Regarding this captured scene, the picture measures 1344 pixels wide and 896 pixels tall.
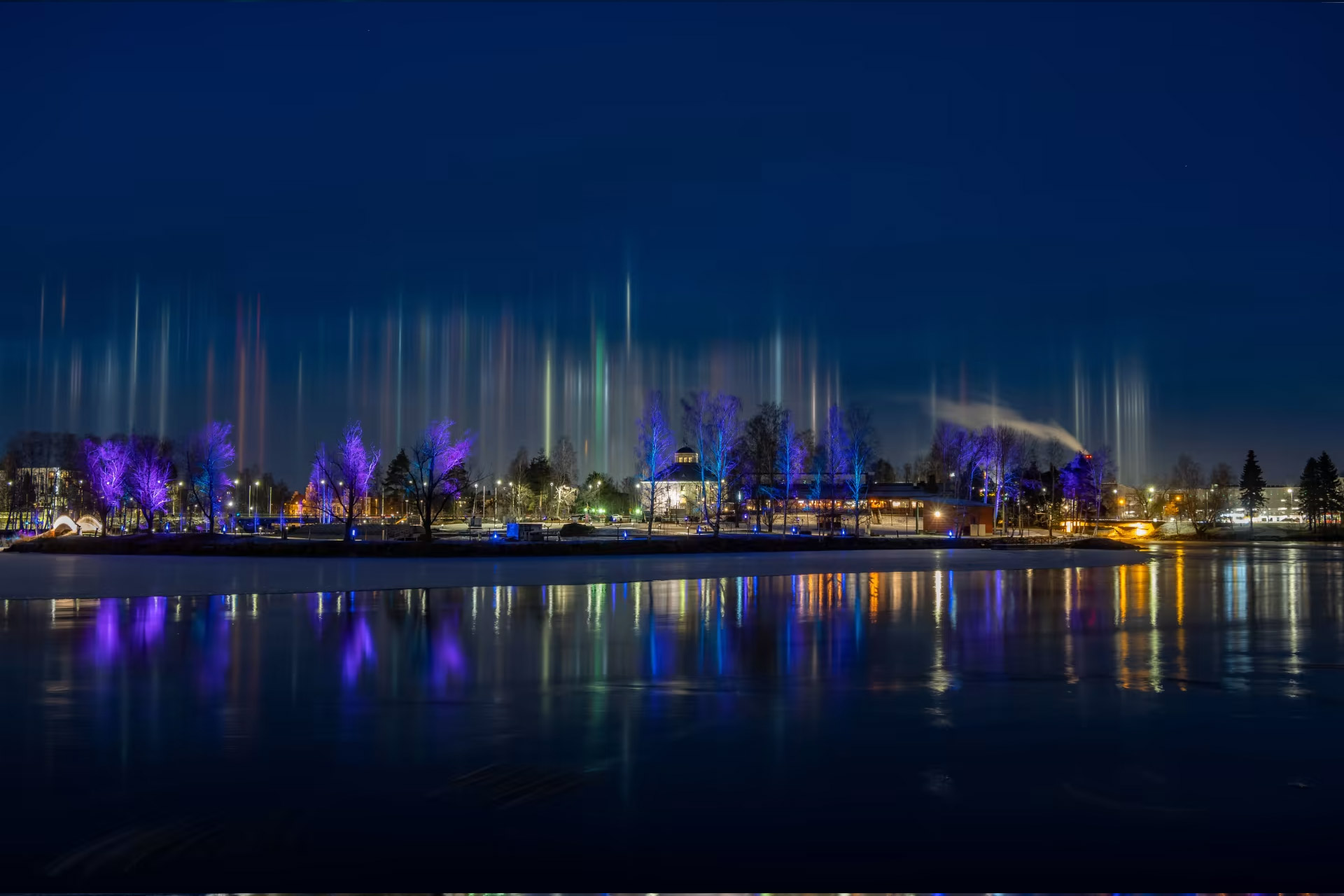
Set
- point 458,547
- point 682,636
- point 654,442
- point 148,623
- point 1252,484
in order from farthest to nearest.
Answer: point 1252,484 → point 654,442 → point 458,547 → point 148,623 → point 682,636

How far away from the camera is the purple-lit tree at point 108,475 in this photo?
275 feet

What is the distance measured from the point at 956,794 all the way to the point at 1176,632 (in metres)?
13.3

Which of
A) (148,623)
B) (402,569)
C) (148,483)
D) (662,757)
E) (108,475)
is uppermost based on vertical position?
(108,475)

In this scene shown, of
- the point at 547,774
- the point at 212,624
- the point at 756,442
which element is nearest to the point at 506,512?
the point at 756,442

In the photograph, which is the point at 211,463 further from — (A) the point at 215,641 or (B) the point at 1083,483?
(B) the point at 1083,483

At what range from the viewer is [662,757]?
332 inches

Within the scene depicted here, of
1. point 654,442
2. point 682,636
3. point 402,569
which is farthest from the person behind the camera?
point 654,442

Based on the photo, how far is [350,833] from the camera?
636 centimetres

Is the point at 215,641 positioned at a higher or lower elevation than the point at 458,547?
lower

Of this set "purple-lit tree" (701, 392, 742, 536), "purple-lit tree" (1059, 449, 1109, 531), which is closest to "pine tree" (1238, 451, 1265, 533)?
"purple-lit tree" (1059, 449, 1109, 531)

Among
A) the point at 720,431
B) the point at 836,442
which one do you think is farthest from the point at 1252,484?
the point at 720,431

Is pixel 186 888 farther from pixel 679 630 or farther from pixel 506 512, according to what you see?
pixel 506 512

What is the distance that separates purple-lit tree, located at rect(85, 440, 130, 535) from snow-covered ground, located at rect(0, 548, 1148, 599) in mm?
33325

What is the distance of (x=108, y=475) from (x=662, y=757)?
9297 centimetres
